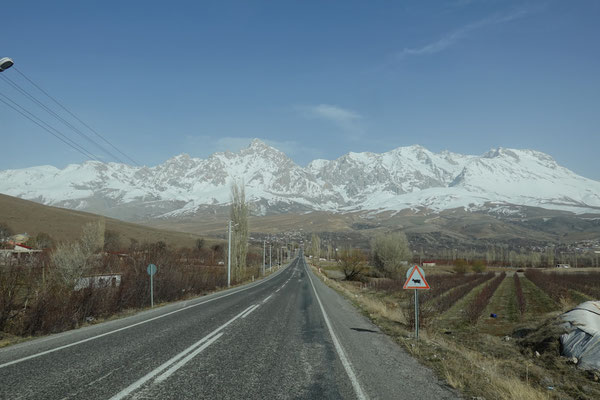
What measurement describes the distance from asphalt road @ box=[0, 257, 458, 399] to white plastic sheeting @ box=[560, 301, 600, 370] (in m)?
6.42

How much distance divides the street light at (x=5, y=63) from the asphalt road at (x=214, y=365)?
7610mm

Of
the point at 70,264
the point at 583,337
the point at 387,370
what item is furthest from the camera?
the point at 70,264

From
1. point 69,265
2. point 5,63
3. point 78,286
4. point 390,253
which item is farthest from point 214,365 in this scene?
point 390,253

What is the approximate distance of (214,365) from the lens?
25.1 ft

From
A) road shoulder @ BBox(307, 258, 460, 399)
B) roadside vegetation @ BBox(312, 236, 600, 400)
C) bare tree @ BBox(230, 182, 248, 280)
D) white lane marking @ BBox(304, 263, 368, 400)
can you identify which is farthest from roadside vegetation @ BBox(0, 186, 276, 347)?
bare tree @ BBox(230, 182, 248, 280)

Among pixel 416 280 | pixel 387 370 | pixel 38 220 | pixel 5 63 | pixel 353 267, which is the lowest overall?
pixel 353 267

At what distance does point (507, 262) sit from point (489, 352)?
555 feet

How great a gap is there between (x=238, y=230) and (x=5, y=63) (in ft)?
142

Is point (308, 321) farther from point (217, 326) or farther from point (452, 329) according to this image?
point (452, 329)

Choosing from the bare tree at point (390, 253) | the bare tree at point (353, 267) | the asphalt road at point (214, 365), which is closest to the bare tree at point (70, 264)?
the asphalt road at point (214, 365)

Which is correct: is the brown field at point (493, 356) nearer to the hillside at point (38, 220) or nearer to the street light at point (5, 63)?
the street light at point (5, 63)

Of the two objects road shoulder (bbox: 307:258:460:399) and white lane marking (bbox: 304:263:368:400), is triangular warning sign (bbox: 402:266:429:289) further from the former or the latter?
white lane marking (bbox: 304:263:368:400)

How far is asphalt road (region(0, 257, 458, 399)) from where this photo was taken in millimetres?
6117

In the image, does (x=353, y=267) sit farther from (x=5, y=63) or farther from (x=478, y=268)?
(x=5, y=63)
